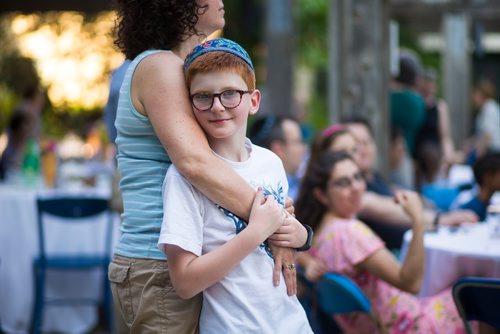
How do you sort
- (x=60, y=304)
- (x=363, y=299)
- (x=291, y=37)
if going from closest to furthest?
(x=363, y=299)
(x=60, y=304)
(x=291, y=37)

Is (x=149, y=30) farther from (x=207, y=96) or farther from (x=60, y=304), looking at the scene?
(x=60, y=304)

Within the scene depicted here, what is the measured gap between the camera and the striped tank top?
7.32ft

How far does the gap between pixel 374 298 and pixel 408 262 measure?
311 mm

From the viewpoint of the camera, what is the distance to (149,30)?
2.32 metres

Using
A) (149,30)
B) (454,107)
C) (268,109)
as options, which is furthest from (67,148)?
(149,30)

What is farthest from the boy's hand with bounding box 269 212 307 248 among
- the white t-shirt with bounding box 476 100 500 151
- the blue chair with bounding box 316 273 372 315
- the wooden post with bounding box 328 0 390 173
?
the white t-shirt with bounding box 476 100 500 151

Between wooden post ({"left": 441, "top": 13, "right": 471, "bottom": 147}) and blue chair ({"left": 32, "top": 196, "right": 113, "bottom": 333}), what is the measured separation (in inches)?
331

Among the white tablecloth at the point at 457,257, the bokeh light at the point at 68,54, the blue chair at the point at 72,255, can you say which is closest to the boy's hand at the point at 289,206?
the white tablecloth at the point at 457,257

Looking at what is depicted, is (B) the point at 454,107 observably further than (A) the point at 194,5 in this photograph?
Yes

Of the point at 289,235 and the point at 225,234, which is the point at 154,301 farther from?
the point at 289,235

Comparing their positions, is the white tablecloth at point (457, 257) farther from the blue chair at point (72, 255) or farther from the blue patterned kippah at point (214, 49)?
the blue chair at point (72, 255)

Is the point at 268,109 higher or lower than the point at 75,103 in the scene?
higher

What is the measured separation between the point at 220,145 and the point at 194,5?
13.6 inches

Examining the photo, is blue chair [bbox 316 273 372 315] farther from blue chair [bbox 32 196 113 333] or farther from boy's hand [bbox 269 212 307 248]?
blue chair [bbox 32 196 113 333]
